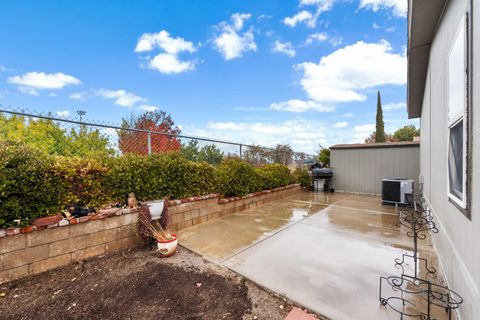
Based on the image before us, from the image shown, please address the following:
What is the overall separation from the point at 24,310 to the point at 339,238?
4.05 metres

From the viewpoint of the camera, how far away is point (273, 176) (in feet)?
22.5

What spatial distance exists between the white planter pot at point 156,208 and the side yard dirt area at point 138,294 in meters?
0.78

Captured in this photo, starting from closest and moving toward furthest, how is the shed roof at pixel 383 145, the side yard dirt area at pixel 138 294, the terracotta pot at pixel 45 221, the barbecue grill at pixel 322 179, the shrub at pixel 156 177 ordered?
the side yard dirt area at pixel 138 294 < the terracotta pot at pixel 45 221 < the shrub at pixel 156 177 < the shed roof at pixel 383 145 < the barbecue grill at pixel 322 179

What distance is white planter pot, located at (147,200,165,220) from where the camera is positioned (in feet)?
11.0

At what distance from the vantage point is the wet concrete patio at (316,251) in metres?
2.05

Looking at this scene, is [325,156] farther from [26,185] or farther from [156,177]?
[26,185]

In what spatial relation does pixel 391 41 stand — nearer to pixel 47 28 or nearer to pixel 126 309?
pixel 126 309

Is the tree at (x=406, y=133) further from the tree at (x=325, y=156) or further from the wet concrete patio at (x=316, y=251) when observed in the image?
the wet concrete patio at (x=316, y=251)

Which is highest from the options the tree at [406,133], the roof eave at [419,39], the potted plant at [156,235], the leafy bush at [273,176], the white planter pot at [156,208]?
the tree at [406,133]

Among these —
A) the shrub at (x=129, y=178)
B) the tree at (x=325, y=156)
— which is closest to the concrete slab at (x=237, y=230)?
the shrub at (x=129, y=178)

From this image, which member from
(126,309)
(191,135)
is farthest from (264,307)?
(191,135)

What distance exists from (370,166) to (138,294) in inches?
342

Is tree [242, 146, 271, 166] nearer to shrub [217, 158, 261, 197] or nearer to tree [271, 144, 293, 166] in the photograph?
tree [271, 144, 293, 166]

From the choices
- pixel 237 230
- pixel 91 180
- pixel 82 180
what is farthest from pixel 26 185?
pixel 237 230
